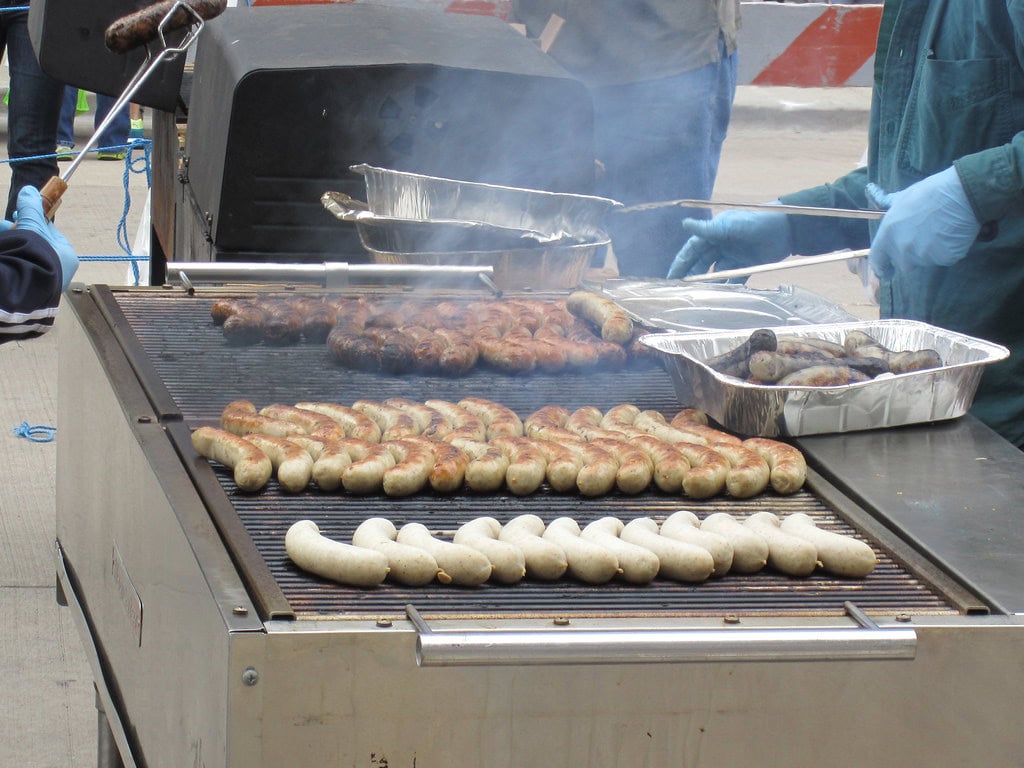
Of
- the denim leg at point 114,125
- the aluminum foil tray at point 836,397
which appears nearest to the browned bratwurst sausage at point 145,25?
the aluminum foil tray at point 836,397

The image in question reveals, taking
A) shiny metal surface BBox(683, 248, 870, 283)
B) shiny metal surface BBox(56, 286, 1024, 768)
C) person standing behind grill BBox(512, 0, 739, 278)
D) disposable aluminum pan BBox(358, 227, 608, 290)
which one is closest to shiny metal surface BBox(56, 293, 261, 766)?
shiny metal surface BBox(56, 286, 1024, 768)

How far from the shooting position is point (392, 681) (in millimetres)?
1748

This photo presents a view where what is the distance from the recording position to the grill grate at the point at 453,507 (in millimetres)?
1940

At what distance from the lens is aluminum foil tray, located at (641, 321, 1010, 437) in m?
2.54

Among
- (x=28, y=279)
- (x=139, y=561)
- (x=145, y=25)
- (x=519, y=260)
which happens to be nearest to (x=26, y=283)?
(x=28, y=279)

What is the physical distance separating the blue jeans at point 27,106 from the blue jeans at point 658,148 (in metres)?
2.92

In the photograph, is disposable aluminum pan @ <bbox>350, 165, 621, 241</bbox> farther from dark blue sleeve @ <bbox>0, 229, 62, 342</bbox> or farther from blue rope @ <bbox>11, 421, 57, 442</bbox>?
blue rope @ <bbox>11, 421, 57, 442</bbox>

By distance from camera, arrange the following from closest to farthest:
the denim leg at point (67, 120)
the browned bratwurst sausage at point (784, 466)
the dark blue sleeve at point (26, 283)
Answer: the browned bratwurst sausage at point (784, 466) → the dark blue sleeve at point (26, 283) → the denim leg at point (67, 120)

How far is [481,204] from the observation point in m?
3.97

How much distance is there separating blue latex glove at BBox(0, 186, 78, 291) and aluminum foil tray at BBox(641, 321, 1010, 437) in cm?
159

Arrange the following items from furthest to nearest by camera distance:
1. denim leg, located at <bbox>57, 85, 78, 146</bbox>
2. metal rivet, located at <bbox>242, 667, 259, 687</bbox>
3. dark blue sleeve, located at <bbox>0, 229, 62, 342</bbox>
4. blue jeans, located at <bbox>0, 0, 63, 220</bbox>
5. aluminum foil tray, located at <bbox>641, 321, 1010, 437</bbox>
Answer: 1. denim leg, located at <bbox>57, 85, 78, 146</bbox>
2. blue jeans, located at <bbox>0, 0, 63, 220</bbox>
3. dark blue sleeve, located at <bbox>0, 229, 62, 342</bbox>
4. aluminum foil tray, located at <bbox>641, 321, 1010, 437</bbox>
5. metal rivet, located at <bbox>242, 667, 259, 687</bbox>

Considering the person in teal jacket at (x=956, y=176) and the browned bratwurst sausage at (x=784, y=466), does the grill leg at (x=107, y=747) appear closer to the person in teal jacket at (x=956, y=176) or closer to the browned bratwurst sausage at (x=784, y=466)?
the browned bratwurst sausage at (x=784, y=466)

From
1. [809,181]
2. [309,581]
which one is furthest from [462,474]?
[809,181]

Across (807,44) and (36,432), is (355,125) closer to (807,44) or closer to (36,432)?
(36,432)
